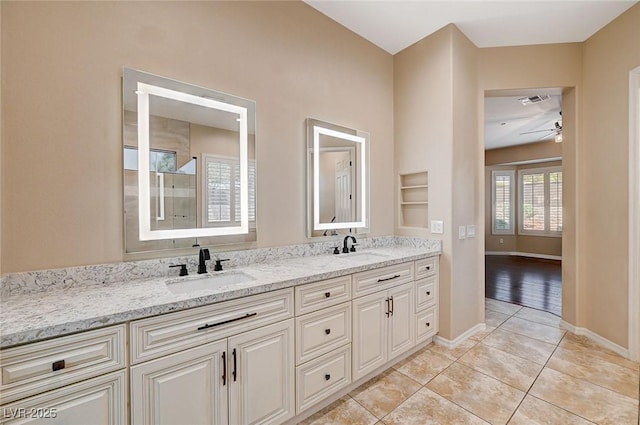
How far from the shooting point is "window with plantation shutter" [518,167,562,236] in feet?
22.4

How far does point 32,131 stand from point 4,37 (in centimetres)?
43

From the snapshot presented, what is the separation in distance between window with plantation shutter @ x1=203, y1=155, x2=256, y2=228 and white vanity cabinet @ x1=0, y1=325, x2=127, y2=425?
911 millimetres

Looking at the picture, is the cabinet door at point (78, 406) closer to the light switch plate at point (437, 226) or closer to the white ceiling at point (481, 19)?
the light switch plate at point (437, 226)

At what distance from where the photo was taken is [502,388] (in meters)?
1.95

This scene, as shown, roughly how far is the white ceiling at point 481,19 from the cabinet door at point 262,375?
2617 mm

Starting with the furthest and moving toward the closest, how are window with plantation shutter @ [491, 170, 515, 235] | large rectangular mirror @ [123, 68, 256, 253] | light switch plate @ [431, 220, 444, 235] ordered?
window with plantation shutter @ [491, 170, 515, 235]
light switch plate @ [431, 220, 444, 235]
large rectangular mirror @ [123, 68, 256, 253]

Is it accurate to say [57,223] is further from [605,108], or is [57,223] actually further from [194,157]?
[605,108]

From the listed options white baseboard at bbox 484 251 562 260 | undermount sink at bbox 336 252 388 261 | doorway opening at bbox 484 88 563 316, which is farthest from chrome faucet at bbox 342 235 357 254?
white baseboard at bbox 484 251 562 260

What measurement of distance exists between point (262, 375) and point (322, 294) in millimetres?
544

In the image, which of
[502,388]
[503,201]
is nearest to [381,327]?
[502,388]

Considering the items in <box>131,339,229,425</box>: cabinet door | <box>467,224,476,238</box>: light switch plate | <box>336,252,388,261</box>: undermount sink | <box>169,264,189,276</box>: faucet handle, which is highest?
<box>467,224,476,238</box>: light switch plate

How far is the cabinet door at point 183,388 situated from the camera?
3.67 ft

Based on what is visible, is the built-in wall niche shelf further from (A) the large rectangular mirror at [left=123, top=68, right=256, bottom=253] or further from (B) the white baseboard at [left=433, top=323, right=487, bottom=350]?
(A) the large rectangular mirror at [left=123, top=68, right=256, bottom=253]

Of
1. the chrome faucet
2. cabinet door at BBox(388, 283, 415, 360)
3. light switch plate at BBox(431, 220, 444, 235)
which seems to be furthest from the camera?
light switch plate at BBox(431, 220, 444, 235)
